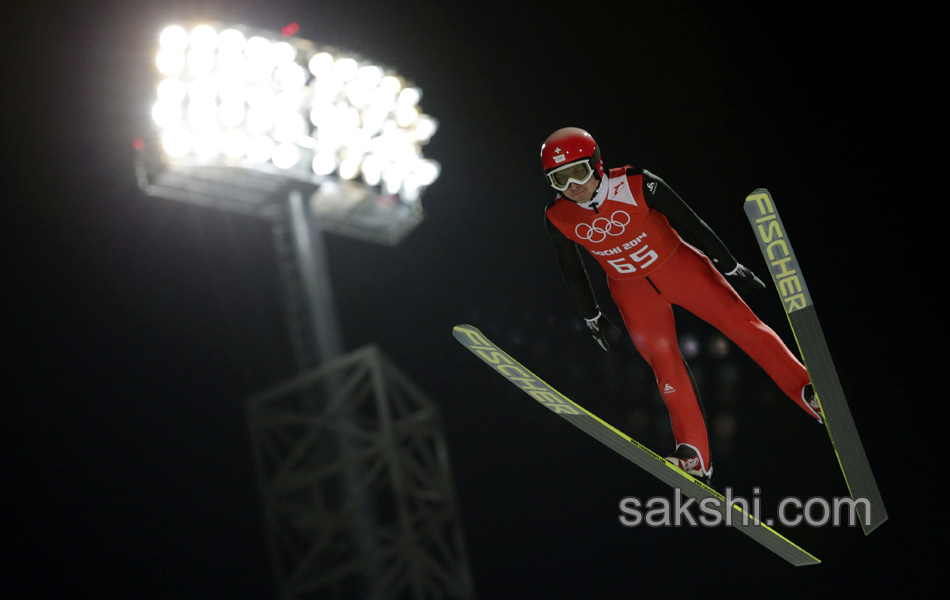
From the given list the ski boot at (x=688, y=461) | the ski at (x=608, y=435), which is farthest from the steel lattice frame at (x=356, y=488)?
the ski boot at (x=688, y=461)

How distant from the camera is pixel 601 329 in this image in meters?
3.98

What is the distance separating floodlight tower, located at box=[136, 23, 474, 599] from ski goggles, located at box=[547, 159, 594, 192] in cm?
604

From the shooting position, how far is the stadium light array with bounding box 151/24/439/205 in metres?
9.73

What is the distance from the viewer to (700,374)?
413 inches

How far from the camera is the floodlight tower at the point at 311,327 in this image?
9148 millimetres

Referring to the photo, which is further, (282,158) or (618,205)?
(282,158)

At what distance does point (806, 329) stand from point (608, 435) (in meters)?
1.02

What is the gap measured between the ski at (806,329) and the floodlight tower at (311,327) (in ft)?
18.9

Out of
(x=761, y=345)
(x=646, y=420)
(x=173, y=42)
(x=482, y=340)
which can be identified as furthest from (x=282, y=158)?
(x=761, y=345)

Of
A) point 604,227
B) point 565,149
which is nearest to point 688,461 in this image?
point 604,227

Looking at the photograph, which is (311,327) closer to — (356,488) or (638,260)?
(356,488)

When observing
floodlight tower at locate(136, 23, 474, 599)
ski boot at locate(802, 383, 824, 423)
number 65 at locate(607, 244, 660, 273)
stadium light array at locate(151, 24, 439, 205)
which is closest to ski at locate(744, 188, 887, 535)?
ski boot at locate(802, 383, 824, 423)

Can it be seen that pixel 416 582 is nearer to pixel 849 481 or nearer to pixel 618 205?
pixel 849 481

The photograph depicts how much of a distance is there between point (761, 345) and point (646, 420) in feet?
20.2
